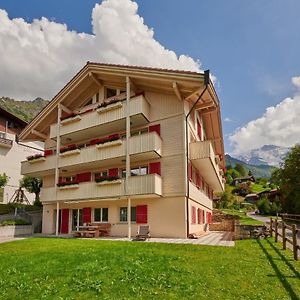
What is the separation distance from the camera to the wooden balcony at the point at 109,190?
63.4ft

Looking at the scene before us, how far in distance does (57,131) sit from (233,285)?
2128cm

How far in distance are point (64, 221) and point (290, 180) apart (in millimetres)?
34280

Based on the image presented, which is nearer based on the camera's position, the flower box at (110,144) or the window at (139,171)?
the flower box at (110,144)

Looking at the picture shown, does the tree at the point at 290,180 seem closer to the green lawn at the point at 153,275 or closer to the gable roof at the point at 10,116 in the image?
the green lawn at the point at 153,275

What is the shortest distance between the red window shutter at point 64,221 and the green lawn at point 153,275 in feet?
42.3

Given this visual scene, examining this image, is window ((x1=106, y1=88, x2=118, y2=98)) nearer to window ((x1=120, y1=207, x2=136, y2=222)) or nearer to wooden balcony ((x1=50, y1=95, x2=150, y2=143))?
wooden balcony ((x1=50, y1=95, x2=150, y2=143))

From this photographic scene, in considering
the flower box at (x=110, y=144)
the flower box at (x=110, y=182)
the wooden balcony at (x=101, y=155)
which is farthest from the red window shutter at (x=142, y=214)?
the flower box at (x=110, y=144)

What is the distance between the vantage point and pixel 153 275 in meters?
8.53

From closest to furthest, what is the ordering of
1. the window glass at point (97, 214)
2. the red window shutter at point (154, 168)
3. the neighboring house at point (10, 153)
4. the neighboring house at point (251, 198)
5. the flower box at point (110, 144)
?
the red window shutter at point (154, 168), the flower box at point (110, 144), the window glass at point (97, 214), the neighboring house at point (10, 153), the neighboring house at point (251, 198)

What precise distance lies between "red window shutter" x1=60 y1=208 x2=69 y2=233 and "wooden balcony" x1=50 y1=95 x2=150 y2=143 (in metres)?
6.19

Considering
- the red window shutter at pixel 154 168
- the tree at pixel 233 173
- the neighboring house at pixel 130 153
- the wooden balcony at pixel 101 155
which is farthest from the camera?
the tree at pixel 233 173

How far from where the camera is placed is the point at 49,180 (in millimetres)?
27781

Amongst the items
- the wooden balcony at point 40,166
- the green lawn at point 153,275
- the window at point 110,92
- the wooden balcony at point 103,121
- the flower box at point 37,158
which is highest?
the window at point 110,92

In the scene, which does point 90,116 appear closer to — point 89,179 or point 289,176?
point 89,179
